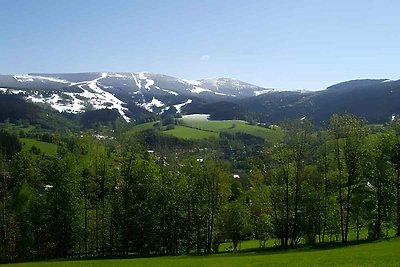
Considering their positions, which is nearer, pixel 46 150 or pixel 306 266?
pixel 306 266

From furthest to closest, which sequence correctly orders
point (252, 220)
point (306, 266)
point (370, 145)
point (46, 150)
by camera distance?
point (46, 150), point (252, 220), point (370, 145), point (306, 266)

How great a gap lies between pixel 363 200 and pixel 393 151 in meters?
8.61

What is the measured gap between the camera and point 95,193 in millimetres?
72375

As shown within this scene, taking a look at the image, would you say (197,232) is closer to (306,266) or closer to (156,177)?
(156,177)

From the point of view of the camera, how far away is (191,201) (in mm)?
68750

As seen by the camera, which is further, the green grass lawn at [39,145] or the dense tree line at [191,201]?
the green grass lawn at [39,145]

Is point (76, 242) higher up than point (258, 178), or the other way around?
point (258, 178)

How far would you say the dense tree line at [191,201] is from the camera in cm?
6375

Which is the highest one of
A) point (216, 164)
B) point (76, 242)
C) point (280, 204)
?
point (216, 164)

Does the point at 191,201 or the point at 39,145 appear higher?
the point at 191,201

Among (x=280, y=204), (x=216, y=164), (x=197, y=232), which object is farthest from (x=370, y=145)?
(x=197, y=232)

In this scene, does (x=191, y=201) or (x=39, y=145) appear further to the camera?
(x=39, y=145)

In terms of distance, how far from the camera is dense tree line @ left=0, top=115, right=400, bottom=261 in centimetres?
6375

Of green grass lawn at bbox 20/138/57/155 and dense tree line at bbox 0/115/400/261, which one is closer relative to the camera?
dense tree line at bbox 0/115/400/261
